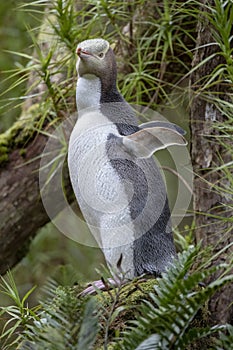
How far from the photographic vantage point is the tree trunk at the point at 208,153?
1812 millimetres

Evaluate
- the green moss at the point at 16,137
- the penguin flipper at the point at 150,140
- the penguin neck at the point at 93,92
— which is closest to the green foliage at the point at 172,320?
the penguin flipper at the point at 150,140

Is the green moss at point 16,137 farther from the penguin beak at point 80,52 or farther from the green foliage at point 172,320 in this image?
the green foliage at point 172,320

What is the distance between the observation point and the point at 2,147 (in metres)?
2.37

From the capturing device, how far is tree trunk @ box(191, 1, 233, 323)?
1812 millimetres

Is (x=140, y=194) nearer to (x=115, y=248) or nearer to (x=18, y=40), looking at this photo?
(x=115, y=248)

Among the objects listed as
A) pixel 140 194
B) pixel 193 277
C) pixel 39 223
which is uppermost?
pixel 193 277

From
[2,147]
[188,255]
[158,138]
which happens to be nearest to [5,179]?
[2,147]

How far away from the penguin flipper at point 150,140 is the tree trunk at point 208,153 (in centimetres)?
30

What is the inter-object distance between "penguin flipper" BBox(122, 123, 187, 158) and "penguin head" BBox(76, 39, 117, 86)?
0.62 ft

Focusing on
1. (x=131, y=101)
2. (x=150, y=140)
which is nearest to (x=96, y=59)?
(x=150, y=140)

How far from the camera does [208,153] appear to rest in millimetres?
1924

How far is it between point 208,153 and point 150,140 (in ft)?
1.48

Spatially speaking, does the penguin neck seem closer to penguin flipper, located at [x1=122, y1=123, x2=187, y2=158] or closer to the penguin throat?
the penguin throat

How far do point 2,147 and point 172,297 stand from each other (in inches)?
54.3
